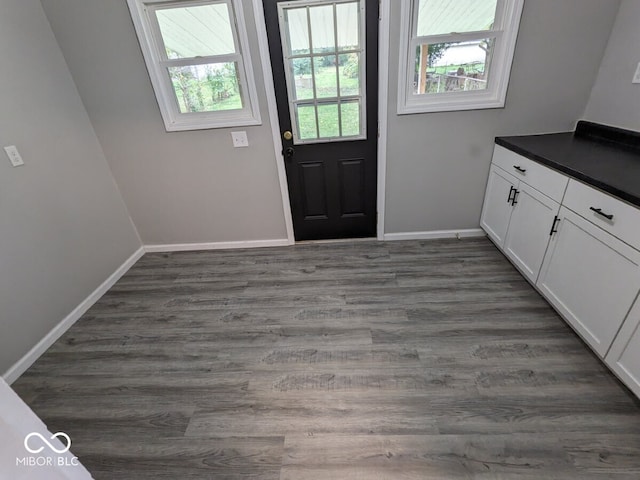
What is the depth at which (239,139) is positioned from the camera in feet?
8.52

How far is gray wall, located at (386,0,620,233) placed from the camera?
2096 mm

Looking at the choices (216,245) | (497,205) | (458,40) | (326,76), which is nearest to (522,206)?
(497,205)

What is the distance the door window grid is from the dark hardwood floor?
1.16m

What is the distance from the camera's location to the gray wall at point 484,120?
2.10 m

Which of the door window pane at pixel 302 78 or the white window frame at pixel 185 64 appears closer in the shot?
the white window frame at pixel 185 64

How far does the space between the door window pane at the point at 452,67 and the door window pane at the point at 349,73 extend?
17.7 inches

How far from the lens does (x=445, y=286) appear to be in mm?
2314

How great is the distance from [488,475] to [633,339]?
2.93 feet

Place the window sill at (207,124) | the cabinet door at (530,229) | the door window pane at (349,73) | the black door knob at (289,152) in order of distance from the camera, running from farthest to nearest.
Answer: the black door knob at (289,152) → the window sill at (207,124) → the door window pane at (349,73) → the cabinet door at (530,229)

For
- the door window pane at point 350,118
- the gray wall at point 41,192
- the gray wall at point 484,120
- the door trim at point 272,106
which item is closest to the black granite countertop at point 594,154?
the gray wall at point 484,120

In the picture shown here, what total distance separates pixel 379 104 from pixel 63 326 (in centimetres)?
283

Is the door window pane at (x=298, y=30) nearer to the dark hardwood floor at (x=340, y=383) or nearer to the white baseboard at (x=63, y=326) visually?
the dark hardwood floor at (x=340, y=383)

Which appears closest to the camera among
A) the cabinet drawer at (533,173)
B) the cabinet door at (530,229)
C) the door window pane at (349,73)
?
the cabinet drawer at (533,173)

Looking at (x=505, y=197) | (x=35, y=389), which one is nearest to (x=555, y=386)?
(x=505, y=197)
